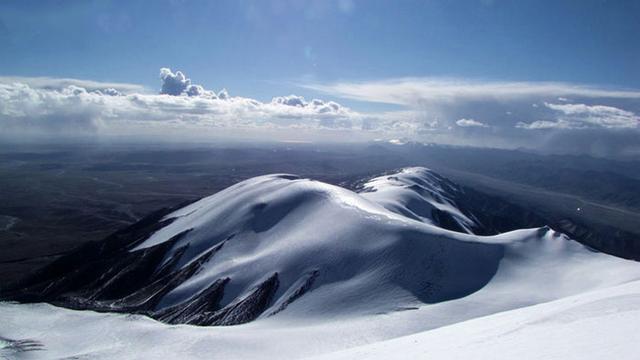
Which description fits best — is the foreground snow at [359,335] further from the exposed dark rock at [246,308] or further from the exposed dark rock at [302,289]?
the exposed dark rock at [302,289]

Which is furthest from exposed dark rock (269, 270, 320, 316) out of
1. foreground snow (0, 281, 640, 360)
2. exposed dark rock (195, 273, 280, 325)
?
foreground snow (0, 281, 640, 360)

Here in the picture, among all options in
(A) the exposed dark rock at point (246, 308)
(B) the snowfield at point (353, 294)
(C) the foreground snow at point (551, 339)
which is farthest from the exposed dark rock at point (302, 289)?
(C) the foreground snow at point (551, 339)

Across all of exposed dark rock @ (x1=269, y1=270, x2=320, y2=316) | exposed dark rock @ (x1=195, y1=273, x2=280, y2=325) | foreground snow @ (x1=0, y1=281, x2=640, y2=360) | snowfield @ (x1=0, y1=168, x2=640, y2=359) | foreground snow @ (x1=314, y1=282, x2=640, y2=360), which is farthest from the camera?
exposed dark rock @ (x1=195, y1=273, x2=280, y2=325)

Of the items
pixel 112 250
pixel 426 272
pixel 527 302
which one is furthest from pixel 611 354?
pixel 112 250

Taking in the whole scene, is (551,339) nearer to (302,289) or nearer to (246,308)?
(302,289)

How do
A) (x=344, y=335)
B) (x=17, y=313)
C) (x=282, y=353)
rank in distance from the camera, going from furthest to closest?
(x=17, y=313) < (x=344, y=335) < (x=282, y=353)

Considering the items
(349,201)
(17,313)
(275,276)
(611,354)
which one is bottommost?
(17,313)

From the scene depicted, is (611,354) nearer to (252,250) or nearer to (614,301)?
(614,301)

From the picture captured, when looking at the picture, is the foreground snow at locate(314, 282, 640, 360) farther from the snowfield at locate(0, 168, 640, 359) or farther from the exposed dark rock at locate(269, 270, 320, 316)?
the exposed dark rock at locate(269, 270, 320, 316)

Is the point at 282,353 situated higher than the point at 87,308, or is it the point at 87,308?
the point at 282,353
